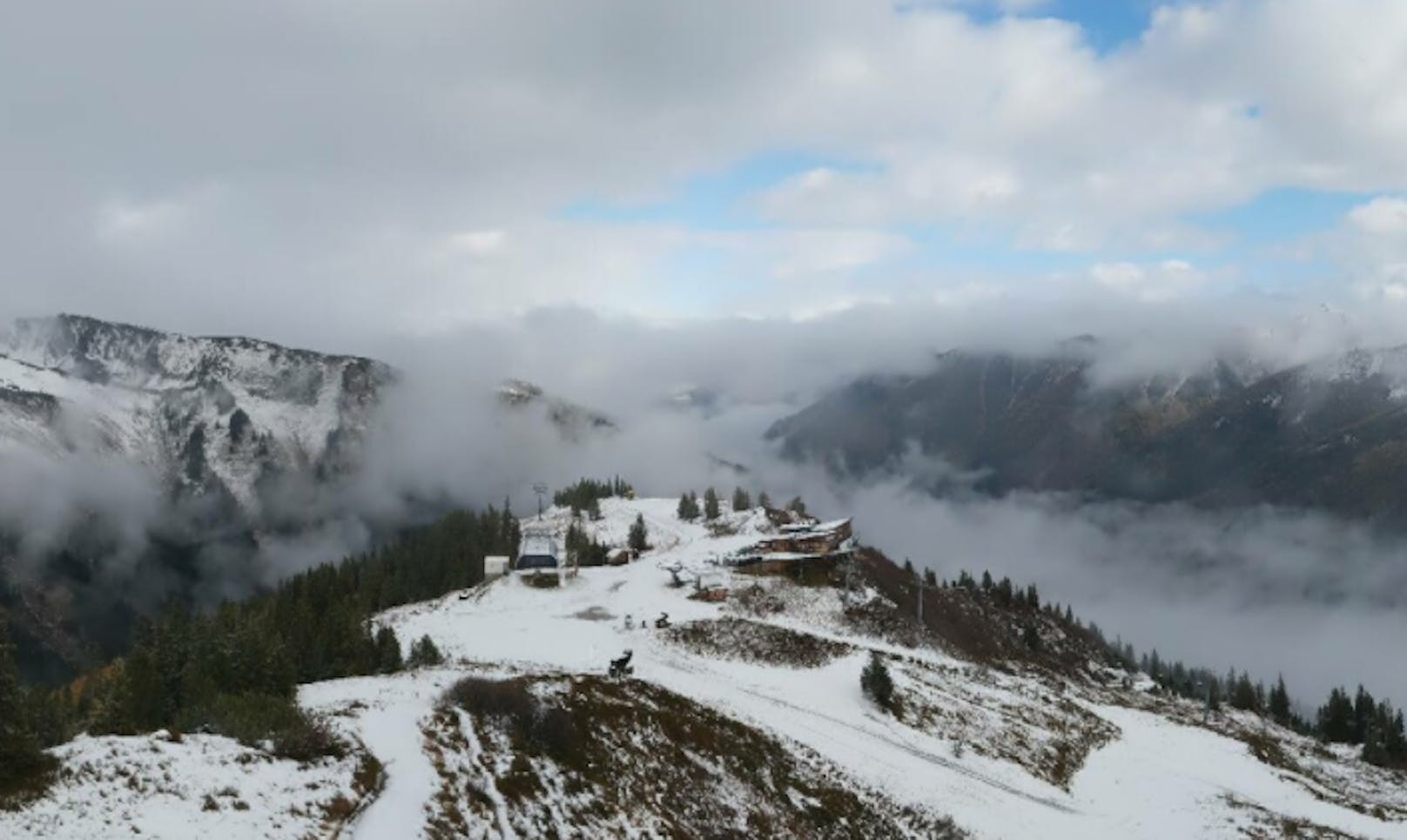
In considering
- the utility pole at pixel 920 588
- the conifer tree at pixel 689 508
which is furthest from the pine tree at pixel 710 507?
the utility pole at pixel 920 588

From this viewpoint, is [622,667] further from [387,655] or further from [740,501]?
[740,501]

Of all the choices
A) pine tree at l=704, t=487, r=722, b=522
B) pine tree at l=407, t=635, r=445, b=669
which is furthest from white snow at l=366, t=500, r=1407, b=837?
pine tree at l=704, t=487, r=722, b=522

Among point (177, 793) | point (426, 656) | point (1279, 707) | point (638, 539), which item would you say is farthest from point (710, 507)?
point (177, 793)

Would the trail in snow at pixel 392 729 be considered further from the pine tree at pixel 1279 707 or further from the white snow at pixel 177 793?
the pine tree at pixel 1279 707

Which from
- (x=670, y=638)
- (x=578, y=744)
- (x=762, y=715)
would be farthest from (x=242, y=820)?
(x=670, y=638)

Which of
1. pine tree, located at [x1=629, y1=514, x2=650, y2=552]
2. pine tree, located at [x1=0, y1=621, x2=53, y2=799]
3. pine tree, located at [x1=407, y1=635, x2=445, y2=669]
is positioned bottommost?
pine tree, located at [x1=629, y1=514, x2=650, y2=552]

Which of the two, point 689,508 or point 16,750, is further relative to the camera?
point 689,508

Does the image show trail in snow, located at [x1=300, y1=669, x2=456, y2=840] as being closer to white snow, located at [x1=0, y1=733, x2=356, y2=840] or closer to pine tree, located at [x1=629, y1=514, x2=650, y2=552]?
white snow, located at [x1=0, y1=733, x2=356, y2=840]
